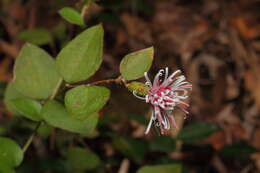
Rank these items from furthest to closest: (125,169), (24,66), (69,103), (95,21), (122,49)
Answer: (122,49)
(95,21)
(125,169)
(24,66)
(69,103)

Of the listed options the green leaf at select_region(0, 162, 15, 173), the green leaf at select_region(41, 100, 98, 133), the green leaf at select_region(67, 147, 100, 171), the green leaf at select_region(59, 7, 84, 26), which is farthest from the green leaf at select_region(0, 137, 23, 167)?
the green leaf at select_region(59, 7, 84, 26)

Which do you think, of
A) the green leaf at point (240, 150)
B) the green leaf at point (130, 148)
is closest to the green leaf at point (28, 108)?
the green leaf at point (130, 148)

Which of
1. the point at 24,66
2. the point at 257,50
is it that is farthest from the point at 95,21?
the point at 257,50

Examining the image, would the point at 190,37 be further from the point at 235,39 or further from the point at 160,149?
the point at 160,149

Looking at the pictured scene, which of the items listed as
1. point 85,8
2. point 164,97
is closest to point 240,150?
point 164,97

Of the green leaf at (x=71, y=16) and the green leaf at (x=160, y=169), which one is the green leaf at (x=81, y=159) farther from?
the green leaf at (x=71, y=16)

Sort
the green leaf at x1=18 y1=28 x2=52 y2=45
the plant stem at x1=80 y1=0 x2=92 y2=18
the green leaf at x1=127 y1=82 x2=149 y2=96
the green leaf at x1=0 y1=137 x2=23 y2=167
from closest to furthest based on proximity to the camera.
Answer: the green leaf at x1=127 y1=82 x2=149 y2=96 < the green leaf at x1=0 y1=137 x2=23 y2=167 < the plant stem at x1=80 y1=0 x2=92 y2=18 < the green leaf at x1=18 y1=28 x2=52 y2=45

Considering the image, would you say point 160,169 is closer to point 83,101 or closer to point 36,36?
point 83,101

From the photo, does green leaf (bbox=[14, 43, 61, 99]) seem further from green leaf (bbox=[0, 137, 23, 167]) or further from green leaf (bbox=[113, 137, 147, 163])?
green leaf (bbox=[113, 137, 147, 163])
